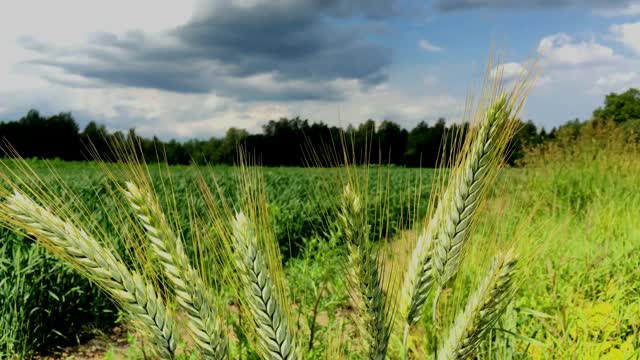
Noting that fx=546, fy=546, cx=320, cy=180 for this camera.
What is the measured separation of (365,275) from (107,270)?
60 centimetres

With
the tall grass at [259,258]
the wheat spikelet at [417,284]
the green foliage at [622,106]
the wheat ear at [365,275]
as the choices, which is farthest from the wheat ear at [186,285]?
the green foliage at [622,106]

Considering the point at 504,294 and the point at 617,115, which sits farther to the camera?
the point at 617,115

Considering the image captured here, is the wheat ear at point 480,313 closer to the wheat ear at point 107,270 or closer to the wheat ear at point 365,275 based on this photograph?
the wheat ear at point 365,275

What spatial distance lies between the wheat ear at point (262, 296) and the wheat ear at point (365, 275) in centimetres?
24

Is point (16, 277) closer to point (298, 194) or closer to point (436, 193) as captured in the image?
point (436, 193)

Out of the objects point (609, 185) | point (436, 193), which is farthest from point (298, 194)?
point (436, 193)

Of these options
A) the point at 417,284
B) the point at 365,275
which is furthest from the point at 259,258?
the point at 417,284

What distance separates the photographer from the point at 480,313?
4.31ft

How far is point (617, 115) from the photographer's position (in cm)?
5062

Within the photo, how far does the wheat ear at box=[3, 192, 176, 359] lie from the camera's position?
113cm

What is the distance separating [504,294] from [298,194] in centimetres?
814

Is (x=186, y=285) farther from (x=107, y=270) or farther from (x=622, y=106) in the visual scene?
(x=622, y=106)

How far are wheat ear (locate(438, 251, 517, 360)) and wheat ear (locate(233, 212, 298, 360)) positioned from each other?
15.6 inches

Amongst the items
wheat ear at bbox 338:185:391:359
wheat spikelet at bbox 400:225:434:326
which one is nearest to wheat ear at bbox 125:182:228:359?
wheat ear at bbox 338:185:391:359
